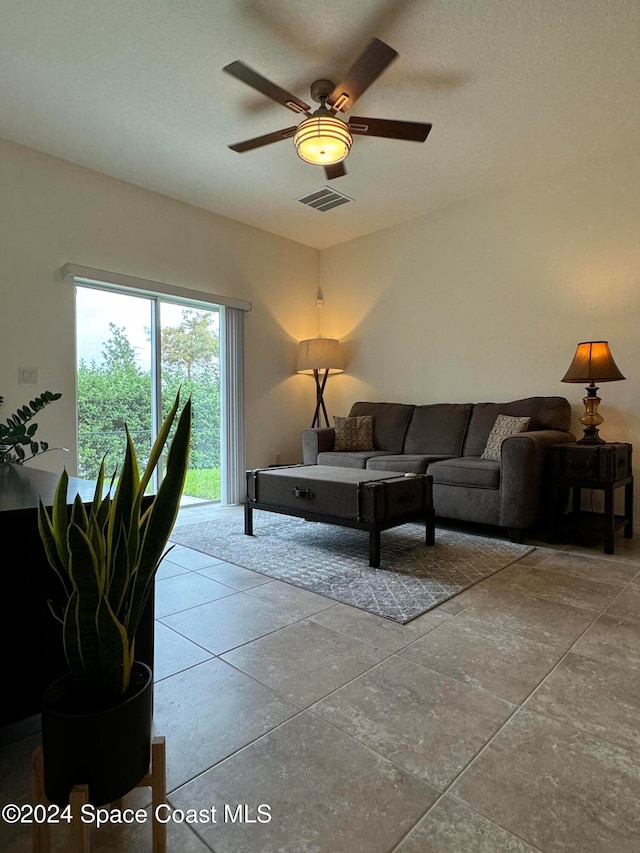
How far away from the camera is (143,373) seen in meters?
4.06

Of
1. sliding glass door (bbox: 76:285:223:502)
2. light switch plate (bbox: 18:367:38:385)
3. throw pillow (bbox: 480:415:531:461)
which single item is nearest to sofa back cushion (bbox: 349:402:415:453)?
throw pillow (bbox: 480:415:531:461)

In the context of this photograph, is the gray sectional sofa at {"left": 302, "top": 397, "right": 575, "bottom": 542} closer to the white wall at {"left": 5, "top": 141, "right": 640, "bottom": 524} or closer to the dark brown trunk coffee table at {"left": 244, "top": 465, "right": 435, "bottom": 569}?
the white wall at {"left": 5, "top": 141, "right": 640, "bottom": 524}

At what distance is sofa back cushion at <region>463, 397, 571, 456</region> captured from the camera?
3527 mm

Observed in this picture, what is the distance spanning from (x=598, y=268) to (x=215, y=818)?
156 inches

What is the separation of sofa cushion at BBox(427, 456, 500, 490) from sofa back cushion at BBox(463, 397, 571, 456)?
1.29 feet

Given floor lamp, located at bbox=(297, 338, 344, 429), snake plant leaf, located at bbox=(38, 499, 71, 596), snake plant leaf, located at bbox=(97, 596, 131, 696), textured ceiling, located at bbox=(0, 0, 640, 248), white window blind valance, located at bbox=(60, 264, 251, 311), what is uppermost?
textured ceiling, located at bbox=(0, 0, 640, 248)

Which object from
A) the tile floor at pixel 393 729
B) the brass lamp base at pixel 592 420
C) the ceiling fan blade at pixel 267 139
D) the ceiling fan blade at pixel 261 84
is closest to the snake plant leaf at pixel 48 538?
the tile floor at pixel 393 729

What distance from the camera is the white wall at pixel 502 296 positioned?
345 centimetres

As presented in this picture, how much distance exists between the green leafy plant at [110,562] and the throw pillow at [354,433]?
11.4 feet

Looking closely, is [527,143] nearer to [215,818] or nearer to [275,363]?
[275,363]

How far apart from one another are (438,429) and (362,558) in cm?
176

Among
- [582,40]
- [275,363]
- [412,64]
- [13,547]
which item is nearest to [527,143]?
[582,40]

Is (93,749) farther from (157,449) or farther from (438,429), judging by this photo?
(438,429)

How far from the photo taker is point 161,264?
13.3 feet
